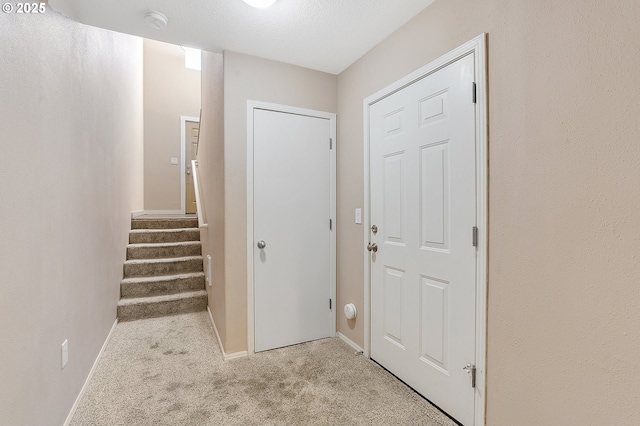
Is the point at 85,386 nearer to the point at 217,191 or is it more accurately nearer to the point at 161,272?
the point at 217,191

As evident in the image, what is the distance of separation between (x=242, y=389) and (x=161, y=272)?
7.12ft

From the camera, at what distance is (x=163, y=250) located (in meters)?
3.64

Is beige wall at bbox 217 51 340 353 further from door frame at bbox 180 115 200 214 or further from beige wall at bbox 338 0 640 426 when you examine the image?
door frame at bbox 180 115 200 214

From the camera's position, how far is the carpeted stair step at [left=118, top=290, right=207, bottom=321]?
294 centimetres

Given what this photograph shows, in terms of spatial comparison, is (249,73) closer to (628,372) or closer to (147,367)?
(147,367)

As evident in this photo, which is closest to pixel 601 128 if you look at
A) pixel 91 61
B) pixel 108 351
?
pixel 91 61

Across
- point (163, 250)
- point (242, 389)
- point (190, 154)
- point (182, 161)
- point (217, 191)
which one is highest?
point (190, 154)

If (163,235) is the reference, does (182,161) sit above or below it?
above

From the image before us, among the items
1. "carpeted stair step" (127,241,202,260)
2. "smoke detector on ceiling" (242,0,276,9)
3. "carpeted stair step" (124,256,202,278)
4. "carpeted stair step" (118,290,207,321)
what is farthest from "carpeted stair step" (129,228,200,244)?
"smoke detector on ceiling" (242,0,276,9)

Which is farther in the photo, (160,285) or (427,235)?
(160,285)

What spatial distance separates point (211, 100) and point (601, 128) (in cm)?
290

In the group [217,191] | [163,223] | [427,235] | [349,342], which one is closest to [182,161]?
[163,223]

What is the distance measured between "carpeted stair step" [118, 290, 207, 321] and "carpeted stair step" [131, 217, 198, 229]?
1.25 m

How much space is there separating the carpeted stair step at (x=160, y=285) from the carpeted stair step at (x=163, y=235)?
651mm
